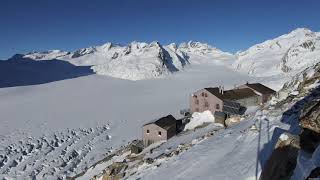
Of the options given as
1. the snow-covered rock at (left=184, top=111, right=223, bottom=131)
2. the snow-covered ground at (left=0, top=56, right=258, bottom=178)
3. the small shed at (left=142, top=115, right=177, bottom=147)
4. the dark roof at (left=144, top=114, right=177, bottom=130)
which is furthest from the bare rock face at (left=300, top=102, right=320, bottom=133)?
the snow-covered ground at (left=0, top=56, right=258, bottom=178)

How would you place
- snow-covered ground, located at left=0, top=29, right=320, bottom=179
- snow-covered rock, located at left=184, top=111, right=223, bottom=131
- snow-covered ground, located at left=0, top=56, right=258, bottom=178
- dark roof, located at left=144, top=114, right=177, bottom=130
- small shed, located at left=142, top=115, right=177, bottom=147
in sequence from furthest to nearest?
1. snow-covered ground, located at left=0, top=56, right=258, bottom=178
2. snow-covered rock, located at left=184, top=111, right=223, bottom=131
3. dark roof, located at left=144, top=114, right=177, bottom=130
4. small shed, located at left=142, top=115, right=177, bottom=147
5. snow-covered ground, located at left=0, top=29, right=320, bottom=179

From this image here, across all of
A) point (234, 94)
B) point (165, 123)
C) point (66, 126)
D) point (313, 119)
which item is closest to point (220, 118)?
point (165, 123)

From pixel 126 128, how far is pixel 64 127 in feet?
41.6

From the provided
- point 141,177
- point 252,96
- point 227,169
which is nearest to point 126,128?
point 252,96

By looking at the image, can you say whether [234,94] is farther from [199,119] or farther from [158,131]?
[158,131]

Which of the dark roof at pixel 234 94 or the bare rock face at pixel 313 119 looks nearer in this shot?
the bare rock face at pixel 313 119

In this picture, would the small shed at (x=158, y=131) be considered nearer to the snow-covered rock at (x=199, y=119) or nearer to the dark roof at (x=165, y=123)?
the dark roof at (x=165, y=123)

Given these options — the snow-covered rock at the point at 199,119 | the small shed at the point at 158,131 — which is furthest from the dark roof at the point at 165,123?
the snow-covered rock at the point at 199,119

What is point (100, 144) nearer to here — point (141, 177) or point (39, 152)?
point (39, 152)

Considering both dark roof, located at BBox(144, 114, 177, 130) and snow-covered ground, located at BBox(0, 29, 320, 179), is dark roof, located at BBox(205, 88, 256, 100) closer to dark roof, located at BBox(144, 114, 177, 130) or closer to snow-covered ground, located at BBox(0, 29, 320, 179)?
dark roof, located at BBox(144, 114, 177, 130)

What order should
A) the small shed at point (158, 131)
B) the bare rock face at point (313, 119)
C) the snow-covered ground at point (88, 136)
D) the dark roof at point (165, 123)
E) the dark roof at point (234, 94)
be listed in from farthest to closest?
1. the dark roof at point (234, 94)
2. the dark roof at point (165, 123)
3. the small shed at point (158, 131)
4. the snow-covered ground at point (88, 136)
5. the bare rock face at point (313, 119)

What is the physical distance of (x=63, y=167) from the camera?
53344 millimetres

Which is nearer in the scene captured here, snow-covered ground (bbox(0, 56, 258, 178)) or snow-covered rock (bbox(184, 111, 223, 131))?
snow-covered rock (bbox(184, 111, 223, 131))

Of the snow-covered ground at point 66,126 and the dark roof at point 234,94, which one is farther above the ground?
the dark roof at point 234,94
